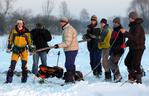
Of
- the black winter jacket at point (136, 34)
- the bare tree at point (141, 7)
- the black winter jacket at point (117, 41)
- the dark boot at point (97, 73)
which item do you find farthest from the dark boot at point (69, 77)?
the bare tree at point (141, 7)

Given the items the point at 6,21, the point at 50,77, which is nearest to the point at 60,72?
the point at 50,77

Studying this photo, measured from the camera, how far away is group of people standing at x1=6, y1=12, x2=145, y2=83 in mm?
10023

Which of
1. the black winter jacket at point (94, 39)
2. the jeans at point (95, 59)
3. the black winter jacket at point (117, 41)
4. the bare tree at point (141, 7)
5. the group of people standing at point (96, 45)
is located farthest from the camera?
the bare tree at point (141, 7)

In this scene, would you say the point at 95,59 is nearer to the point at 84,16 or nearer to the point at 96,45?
the point at 96,45

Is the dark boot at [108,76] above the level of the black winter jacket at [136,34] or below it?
below

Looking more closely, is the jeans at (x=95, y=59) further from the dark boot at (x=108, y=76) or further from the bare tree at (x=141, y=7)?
the bare tree at (x=141, y=7)

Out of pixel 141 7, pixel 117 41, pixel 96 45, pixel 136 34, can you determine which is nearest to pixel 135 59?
pixel 136 34

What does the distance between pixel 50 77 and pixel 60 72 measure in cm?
30

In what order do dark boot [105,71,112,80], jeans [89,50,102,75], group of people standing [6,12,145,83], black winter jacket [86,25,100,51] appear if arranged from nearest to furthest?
group of people standing [6,12,145,83] → dark boot [105,71,112,80] → black winter jacket [86,25,100,51] → jeans [89,50,102,75]

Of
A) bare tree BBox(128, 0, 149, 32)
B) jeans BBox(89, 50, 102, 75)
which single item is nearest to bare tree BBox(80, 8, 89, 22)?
bare tree BBox(128, 0, 149, 32)

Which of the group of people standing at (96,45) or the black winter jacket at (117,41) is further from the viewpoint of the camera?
the black winter jacket at (117,41)

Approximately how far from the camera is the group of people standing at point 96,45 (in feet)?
32.9

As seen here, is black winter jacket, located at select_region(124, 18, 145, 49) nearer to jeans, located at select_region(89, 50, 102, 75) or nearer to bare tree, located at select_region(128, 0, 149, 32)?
jeans, located at select_region(89, 50, 102, 75)

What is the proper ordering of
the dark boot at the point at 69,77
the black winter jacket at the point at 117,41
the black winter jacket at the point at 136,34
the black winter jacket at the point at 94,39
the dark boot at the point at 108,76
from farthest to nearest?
the black winter jacket at the point at 94,39 → the dark boot at the point at 108,76 → the black winter jacket at the point at 117,41 → the dark boot at the point at 69,77 → the black winter jacket at the point at 136,34
